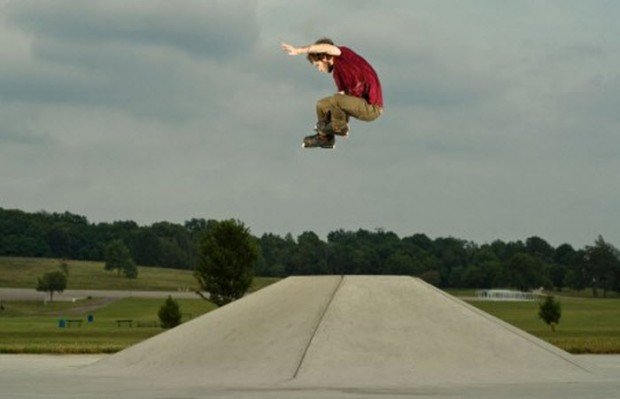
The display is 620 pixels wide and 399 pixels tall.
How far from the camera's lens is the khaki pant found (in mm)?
22453

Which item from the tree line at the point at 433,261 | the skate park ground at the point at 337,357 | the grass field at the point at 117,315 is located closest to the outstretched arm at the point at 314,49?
Answer: the skate park ground at the point at 337,357

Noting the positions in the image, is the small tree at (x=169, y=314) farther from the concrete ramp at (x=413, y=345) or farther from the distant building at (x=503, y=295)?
the distant building at (x=503, y=295)

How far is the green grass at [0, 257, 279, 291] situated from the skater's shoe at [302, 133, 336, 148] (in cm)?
10647

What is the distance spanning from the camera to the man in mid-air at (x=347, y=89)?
73.4ft

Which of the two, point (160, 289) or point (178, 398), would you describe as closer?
point (178, 398)

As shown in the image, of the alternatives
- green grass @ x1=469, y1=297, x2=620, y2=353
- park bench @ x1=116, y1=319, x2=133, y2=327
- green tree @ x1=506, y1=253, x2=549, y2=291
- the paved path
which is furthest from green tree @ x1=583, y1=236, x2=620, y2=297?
park bench @ x1=116, y1=319, x2=133, y2=327

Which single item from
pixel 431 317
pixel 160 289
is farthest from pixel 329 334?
pixel 160 289

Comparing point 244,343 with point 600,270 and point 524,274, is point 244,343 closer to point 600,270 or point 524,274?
point 524,274

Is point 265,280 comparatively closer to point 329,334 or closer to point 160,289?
point 160,289

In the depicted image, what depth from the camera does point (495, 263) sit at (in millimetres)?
152125

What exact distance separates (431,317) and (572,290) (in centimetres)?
15459

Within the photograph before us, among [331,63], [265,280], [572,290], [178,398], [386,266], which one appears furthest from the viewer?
[572,290]

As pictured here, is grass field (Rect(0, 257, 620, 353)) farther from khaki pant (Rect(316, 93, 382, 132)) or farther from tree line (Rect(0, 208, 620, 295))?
khaki pant (Rect(316, 93, 382, 132))

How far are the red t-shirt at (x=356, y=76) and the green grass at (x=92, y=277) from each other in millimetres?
107283
